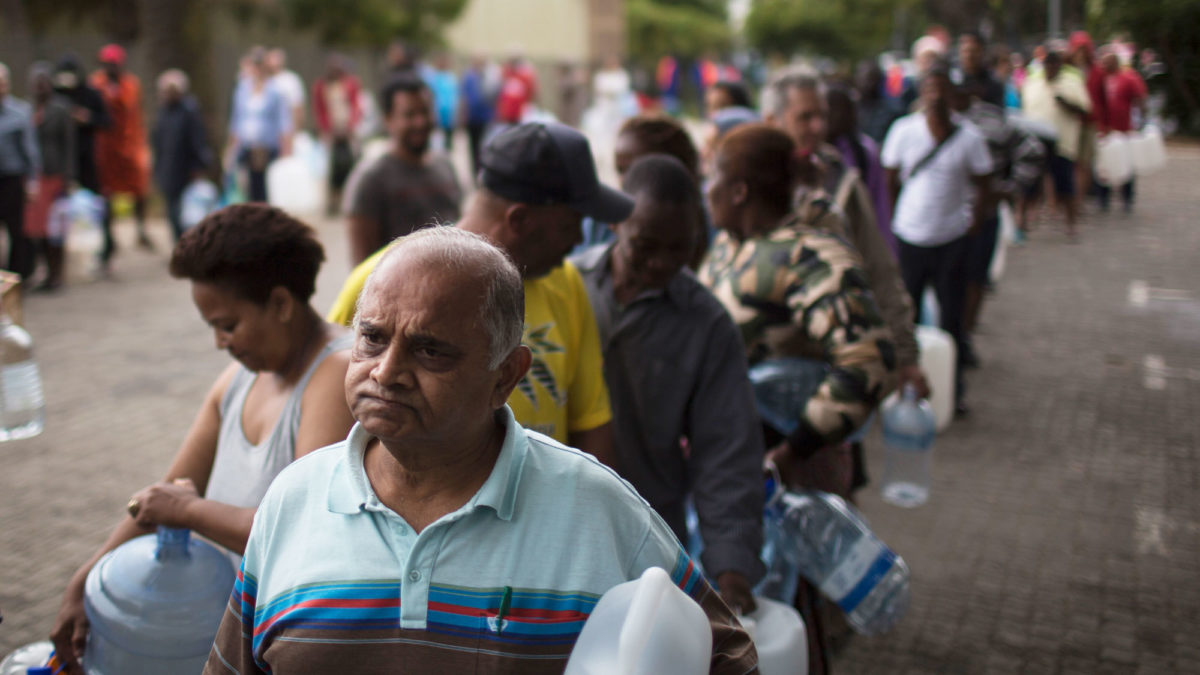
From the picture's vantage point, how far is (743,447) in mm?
2771

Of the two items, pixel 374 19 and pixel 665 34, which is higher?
pixel 665 34

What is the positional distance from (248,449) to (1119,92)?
4.94 m

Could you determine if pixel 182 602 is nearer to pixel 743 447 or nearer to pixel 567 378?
pixel 567 378

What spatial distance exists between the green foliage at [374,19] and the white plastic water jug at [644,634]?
28.9m

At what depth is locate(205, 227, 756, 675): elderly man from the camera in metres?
1.55

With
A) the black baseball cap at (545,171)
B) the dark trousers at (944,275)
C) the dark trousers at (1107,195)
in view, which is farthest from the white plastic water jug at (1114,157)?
the black baseball cap at (545,171)

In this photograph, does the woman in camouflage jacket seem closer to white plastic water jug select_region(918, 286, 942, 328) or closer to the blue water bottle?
the blue water bottle

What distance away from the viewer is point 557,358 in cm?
259

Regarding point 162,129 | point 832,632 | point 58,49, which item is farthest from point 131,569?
point 58,49

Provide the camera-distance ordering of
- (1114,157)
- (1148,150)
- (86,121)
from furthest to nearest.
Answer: (86,121) → (1114,157) → (1148,150)

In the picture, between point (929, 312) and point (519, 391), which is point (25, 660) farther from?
point (929, 312)

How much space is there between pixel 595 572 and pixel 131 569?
4.18 ft

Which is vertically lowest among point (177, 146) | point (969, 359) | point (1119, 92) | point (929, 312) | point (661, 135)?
point (969, 359)

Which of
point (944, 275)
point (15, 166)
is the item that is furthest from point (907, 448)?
point (15, 166)
